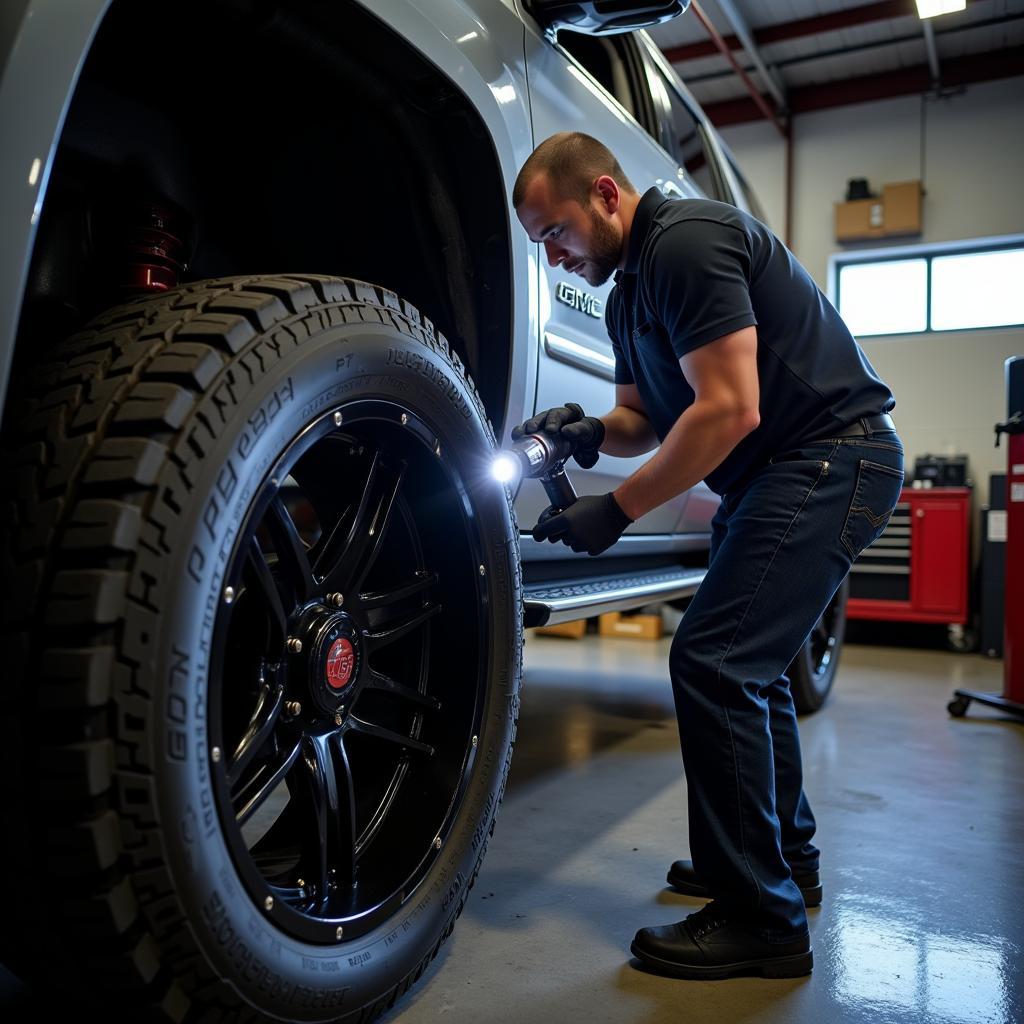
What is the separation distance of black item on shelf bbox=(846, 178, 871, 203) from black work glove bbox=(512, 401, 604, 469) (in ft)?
23.7

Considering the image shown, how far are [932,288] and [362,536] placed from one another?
7775 mm

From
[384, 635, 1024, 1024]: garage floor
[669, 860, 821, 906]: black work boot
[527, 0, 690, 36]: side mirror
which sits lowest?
[384, 635, 1024, 1024]: garage floor

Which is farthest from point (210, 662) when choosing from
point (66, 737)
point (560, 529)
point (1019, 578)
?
point (1019, 578)

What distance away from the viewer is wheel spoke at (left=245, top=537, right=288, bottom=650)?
43.0 inches

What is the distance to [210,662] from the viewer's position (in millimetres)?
938

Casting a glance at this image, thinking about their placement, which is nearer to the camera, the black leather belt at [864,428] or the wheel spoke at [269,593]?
the wheel spoke at [269,593]

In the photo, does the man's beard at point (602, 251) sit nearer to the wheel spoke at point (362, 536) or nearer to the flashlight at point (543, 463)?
the flashlight at point (543, 463)

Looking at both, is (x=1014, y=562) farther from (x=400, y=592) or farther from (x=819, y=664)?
(x=400, y=592)

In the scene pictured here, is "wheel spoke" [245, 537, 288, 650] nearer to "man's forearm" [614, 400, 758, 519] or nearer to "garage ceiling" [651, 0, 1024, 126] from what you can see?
"man's forearm" [614, 400, 758, 519]

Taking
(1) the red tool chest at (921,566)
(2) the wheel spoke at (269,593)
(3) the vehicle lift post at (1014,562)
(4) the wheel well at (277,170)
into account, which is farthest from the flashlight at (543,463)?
(1) the red tool chest at (921,566)

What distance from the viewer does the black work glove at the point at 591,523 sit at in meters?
1.68

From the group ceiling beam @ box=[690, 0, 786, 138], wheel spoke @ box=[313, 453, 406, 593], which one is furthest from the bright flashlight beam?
ceiling beam @ box=[690, 0, 786, 138]

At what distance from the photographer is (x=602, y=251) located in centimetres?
176

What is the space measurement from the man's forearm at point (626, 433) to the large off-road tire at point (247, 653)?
22.9 inches
